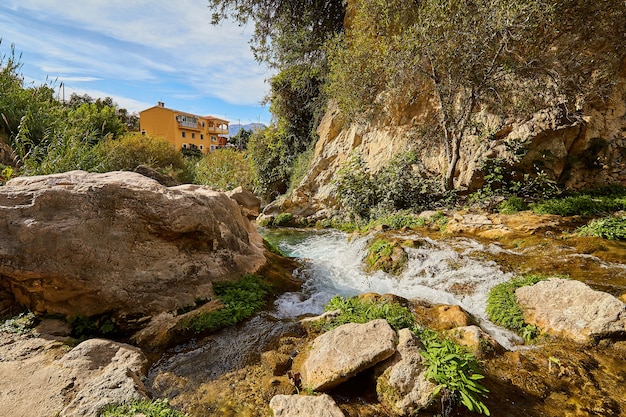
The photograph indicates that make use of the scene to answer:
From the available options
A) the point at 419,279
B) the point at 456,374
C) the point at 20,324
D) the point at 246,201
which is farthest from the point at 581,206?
the point at 246,201

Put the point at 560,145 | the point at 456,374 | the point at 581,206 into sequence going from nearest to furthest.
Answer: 1. the point at 456,374
2. the point at 581,206
3. the point at 560,145

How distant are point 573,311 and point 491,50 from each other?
25.9 ft

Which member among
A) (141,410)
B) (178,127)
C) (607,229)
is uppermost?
(178,127)

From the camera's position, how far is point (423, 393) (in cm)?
252

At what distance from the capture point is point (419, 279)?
6180 mm

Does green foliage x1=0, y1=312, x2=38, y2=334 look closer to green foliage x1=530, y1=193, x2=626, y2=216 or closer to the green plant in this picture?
green foliage x1=530, y1=193, x2=626, y2=216

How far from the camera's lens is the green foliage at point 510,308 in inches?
157

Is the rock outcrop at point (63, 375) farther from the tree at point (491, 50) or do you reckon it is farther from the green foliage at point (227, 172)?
the green foliage at point (227, 172)

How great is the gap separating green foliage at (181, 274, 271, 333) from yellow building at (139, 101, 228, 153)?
1559 inches

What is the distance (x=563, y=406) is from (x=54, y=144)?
10.4 m

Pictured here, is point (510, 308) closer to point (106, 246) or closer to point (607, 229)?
point (607, 229)

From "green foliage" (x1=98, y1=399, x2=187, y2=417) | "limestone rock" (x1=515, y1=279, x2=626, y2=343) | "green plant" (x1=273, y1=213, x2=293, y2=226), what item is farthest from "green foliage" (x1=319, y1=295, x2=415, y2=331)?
"green plant" (x1=273, y1=213, x2=293, y2=226)

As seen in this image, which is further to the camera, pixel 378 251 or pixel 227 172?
pixel 227 172

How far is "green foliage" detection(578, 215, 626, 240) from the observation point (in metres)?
6.41
